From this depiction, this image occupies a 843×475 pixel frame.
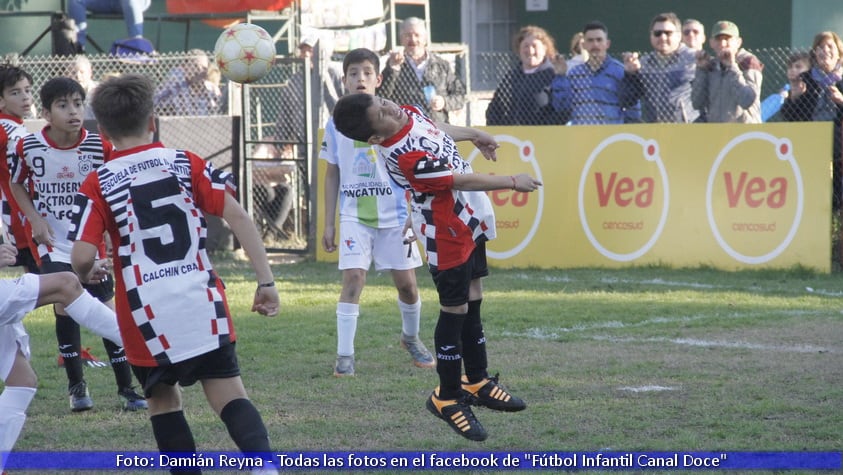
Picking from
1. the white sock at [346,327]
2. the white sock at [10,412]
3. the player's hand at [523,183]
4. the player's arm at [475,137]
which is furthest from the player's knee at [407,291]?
the white sock at [10,412]

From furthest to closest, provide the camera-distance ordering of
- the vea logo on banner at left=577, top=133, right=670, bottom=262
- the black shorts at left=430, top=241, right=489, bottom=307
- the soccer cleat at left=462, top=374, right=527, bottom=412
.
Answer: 1. the vea logo on banner at left=577, top=133, right=670, bottom=262
2. the soccer cleat at left=462, top=374, right=527, bottom=412
3. the black shorts at left=430, top=241, right=489, bottom=307

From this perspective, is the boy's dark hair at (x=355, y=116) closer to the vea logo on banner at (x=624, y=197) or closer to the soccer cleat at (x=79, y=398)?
the soccer cleat at (x=79, y=398)

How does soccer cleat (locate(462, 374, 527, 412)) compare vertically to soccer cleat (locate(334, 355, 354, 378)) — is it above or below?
above

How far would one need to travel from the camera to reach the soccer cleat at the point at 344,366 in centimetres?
725

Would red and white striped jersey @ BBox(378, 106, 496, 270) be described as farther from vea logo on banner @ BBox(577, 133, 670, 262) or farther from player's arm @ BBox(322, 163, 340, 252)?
vea logo on banner @ BBox(577, 133, 670, 262)

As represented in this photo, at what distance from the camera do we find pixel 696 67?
1192 centimetres

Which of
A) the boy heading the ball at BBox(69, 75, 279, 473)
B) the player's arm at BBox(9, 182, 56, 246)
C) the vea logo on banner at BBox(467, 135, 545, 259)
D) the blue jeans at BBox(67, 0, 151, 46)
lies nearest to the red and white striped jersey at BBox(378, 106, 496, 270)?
the boy heading the ball at BBox(69, 75, 279, 473)

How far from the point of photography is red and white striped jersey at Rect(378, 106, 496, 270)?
5.41 meters

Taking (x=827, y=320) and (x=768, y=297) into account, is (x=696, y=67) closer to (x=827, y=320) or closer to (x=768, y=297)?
(x=768, y=297)

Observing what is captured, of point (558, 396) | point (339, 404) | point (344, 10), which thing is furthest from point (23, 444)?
point (344, 10)

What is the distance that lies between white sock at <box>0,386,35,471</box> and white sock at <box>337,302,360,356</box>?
8.63ft

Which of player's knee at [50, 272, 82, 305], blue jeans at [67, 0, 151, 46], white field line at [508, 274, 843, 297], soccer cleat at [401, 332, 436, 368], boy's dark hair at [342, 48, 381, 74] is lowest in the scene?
white field line at [508, 274, 843, 297]

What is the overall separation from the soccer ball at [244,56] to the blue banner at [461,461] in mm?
5422

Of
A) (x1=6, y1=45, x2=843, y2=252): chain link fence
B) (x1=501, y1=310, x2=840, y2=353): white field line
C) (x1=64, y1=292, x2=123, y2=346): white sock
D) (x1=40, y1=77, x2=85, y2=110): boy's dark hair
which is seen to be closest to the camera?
(x1=64, y1=292, x2=123, y2=346): white sock
